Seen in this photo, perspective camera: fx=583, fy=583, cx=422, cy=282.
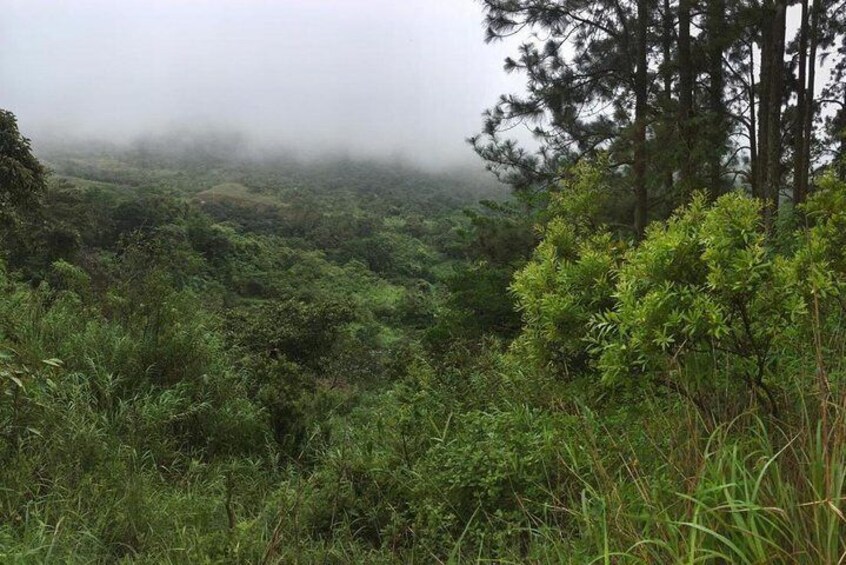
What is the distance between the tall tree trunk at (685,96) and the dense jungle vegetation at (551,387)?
1.8 inches

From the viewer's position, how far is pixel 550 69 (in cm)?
908

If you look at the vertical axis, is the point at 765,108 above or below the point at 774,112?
above

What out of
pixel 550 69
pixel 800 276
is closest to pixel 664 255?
pixel 800 276

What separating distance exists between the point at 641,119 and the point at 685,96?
2.61ft

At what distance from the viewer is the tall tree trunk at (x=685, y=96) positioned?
778 cm

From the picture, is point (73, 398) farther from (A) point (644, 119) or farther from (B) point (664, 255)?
(A) point (644, 119)

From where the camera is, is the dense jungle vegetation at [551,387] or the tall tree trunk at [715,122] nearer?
the dense jungle vegetation at [551,387]

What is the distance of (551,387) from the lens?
3.57 m

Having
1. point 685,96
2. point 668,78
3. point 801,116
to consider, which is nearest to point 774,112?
point 685,96

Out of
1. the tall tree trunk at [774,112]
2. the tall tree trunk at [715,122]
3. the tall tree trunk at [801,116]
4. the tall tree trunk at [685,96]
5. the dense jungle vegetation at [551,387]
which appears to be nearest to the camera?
the dense jungle vegetation at [551,387]

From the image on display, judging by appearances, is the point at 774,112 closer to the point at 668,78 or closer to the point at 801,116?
the point at 668,78

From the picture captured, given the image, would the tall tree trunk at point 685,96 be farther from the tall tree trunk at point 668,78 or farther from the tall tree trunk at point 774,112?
the tall tree trunk at point 774,112

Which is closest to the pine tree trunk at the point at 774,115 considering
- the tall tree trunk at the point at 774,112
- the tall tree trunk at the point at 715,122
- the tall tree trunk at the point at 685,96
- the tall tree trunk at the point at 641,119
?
the tall tree trunk at the point at 774,112

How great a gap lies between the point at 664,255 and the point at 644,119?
6.35 metres
